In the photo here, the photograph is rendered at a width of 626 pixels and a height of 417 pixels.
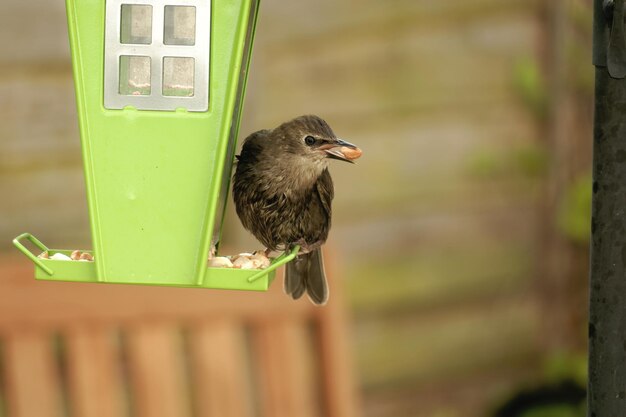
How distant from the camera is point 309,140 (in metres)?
2.05

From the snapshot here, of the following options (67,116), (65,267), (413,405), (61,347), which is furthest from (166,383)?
(65,267)

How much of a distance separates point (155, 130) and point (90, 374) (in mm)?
1514

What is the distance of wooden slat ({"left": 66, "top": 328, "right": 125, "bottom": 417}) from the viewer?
2941 mm

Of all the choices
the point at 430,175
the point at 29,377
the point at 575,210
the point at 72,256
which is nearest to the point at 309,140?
the point at 72,256

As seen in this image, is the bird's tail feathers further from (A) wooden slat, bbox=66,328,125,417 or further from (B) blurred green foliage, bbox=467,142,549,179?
(B) blurred green foliage, bbox=467,142,549,179

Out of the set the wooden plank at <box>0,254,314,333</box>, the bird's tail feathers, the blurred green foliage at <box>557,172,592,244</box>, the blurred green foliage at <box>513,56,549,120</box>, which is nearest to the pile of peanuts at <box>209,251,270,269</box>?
the bird's tail feathers

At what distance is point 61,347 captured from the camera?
3.07m

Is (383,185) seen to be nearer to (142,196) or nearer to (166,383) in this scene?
(166,383)

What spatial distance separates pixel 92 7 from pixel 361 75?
1.99m

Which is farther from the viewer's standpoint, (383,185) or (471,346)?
(471,346)

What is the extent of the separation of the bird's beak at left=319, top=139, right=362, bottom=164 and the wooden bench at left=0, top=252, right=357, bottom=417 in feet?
3.30

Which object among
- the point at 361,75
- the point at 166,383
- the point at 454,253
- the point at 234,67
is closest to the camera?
the point at 234,67

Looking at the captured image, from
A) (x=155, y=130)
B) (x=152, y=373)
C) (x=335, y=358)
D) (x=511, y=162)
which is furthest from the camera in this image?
(x=511, y=162)

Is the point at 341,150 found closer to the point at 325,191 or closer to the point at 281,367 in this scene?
the point at 325,191
